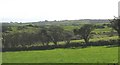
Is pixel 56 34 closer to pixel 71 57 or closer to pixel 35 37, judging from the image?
pixel 35 37

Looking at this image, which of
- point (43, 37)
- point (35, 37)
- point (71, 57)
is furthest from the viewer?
point (35, 37)

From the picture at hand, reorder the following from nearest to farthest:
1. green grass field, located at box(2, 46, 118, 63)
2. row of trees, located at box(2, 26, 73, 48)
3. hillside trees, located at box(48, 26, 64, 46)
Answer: green grass field, located at box(2, 46, 118, 63), row of trees, located at box(2, 26, 73, 48), hillside trees, located at box(48, 26, 64, 46)

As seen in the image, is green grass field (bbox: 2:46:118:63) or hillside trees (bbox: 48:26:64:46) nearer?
green grass field (bbox: 2:46:118:63)

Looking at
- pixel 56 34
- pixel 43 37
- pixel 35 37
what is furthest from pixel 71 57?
pixel 35 37

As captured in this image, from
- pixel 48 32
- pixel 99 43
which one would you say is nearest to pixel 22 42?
pixel 48 32

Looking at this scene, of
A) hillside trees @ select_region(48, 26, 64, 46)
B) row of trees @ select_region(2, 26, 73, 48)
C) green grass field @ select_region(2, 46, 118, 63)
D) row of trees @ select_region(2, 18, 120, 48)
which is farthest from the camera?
hillside trees @ select_region(48, 26, 64, 46)

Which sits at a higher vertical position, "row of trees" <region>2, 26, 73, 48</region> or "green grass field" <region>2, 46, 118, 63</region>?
"green grass field" <region>2, 46, 118, 63</region>

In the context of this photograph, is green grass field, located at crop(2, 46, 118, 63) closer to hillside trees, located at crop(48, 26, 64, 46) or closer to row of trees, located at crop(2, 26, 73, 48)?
row of trees, located at crop(2, 26, 73, 48)

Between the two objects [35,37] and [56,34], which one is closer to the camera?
[56,34]

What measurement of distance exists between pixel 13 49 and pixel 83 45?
23410 millimetres

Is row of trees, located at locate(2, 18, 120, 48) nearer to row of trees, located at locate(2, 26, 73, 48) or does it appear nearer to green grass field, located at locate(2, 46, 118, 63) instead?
row of trees, located at locate(2, 26, 73, 48)

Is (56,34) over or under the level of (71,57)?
under

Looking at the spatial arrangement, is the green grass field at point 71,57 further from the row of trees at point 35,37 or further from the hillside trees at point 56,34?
the hillside trees at point 56,34

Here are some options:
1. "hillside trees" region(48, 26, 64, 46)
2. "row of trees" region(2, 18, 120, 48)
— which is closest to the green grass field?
"row of trees" region(2, 18, 120, 48)
